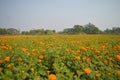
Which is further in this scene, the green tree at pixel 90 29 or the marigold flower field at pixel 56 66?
the green tree at pixel 90 29

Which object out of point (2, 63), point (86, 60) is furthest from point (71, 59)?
point (2, 63)

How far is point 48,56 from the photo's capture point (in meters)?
3.80

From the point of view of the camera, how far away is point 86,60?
3.65m

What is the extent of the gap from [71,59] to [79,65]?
0.38 meters

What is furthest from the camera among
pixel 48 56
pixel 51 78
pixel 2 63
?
pixel 48 56

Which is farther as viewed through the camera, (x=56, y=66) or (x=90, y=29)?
(x=90, y=29)

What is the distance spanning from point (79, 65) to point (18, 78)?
1423 millimetres

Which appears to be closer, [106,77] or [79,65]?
[106,77]

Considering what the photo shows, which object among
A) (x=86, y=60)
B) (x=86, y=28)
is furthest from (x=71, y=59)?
(x=86, y=28)

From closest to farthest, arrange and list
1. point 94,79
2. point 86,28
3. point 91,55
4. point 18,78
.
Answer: point 18,78, point 94,79, point 91,55, point 86,28

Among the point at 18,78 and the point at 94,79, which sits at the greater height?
A: the point at 18,78

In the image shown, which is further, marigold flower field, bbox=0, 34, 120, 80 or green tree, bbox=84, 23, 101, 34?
green tree, bbox=84, 23, 101, 34

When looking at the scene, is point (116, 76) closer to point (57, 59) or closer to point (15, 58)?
point (57, 59)

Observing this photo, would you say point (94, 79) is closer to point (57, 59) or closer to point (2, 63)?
point (57, 59)
